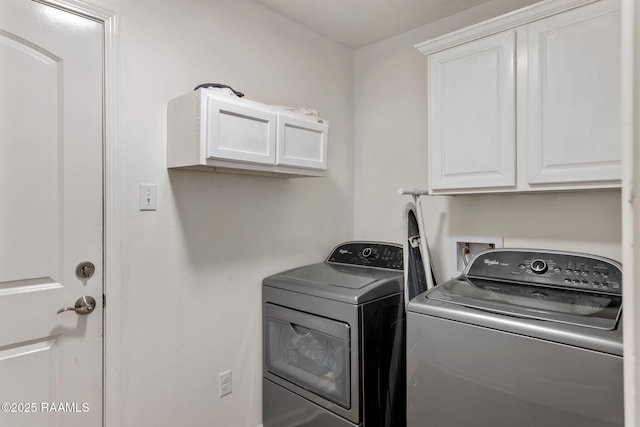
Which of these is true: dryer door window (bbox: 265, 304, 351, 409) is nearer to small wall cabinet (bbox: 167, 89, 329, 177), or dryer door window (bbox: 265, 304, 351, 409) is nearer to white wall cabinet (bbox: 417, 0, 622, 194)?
small wall cabinet (bbox: 167, 89, 329, 177)

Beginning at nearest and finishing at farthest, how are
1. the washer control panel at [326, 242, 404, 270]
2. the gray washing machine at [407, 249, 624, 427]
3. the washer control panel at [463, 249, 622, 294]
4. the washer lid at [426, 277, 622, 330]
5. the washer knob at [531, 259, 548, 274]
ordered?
the gray washing machine at [407, 249, 624, 427], the washer lid at [426, 277, 622, 330], the washer control panel at [463, 249, 622, 294], the washer knob at [531, 259, 548, 274], the washer control panel at [326, 242, 404, 270]

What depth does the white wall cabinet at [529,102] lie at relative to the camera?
138 cm

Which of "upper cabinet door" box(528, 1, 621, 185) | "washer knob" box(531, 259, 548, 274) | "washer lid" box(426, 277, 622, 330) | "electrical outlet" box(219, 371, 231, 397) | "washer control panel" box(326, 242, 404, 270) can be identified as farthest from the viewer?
"washer control panel" box(326, 242, 404, 270)

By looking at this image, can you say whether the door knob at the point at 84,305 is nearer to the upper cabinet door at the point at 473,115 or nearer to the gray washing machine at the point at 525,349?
the gray washing machine at the point at 525,349

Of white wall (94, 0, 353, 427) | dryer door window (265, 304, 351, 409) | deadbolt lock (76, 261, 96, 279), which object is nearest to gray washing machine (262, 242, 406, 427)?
dryer door window (265, 304, 351, 409)

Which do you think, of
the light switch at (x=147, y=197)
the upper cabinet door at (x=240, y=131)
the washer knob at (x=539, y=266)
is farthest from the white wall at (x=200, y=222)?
the washer knob at (x=539, y=266)

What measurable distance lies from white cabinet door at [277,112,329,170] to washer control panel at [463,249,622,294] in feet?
3.19

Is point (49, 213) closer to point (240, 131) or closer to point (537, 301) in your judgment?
point (240, 131)

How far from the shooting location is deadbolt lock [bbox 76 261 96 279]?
1.43 meters

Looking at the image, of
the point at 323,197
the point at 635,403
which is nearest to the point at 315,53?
the point at 323,197

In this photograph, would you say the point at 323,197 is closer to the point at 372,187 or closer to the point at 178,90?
the point at 372,187

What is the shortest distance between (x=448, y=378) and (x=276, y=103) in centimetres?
163

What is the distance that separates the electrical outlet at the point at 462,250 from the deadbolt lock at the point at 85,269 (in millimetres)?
1789

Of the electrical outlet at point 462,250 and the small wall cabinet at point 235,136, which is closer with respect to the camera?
the small wall cabinet at point 235,136
